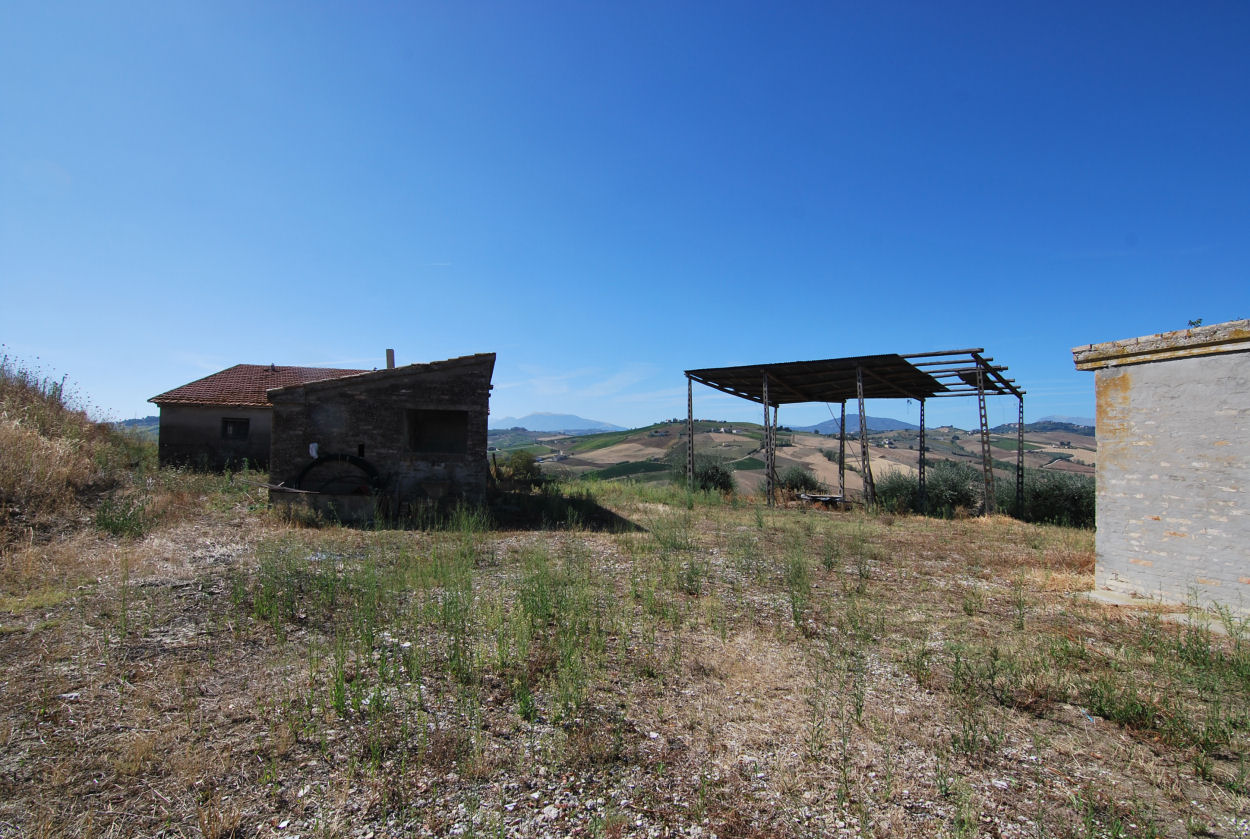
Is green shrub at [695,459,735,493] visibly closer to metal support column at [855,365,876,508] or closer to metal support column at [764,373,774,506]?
metal support column at [764,373,774,506]

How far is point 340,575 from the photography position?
23.5 feet

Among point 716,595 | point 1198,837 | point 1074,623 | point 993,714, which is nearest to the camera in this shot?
point 1198,837

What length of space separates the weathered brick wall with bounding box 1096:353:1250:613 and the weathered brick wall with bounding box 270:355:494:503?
10707 mm

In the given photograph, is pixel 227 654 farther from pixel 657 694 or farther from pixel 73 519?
pixel 73 519

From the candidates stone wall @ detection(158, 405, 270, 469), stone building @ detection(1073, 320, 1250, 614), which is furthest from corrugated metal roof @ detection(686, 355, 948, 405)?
stone wall @ detection(158, 405, 270, 469)

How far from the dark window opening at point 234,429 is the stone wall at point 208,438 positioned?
0.08 metres

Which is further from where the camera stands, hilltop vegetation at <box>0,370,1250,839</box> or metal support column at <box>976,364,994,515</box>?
metal support column at <box>976,364,994,515</box>

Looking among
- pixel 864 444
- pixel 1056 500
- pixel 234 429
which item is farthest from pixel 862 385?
pixel 234 429

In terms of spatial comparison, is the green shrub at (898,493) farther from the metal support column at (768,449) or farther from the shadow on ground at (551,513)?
the shadow on ground at (551,513)

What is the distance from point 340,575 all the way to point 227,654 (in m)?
2.45

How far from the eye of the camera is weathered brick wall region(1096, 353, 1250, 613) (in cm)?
623

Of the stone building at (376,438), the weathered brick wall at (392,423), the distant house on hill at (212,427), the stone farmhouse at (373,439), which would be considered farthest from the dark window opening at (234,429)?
the weathered brick wall at (392,423)

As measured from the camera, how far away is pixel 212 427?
1864 cm

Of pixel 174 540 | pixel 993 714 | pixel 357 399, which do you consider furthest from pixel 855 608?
pixel 357 399
